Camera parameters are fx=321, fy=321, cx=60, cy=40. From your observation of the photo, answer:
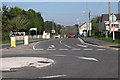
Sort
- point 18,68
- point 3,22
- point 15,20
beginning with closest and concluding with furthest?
point 18,68
point 3,22
point 15,20

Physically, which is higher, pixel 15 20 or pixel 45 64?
pixel 15 20

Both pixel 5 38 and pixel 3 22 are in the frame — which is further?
pixel 3 22

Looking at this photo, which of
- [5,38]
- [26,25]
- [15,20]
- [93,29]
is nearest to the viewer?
[5,38]

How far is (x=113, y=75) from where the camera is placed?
11555 millimetres

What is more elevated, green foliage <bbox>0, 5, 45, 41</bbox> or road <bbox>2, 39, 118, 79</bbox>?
green foliage <bbox>0, 5, 45, 41</bbox>

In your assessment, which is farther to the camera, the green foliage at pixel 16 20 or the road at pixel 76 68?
the green foliage at pixel 16 20

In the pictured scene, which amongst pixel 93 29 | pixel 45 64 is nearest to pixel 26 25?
pixel 93 29

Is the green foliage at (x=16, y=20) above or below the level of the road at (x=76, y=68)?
above

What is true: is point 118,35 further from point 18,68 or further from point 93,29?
point 93,29

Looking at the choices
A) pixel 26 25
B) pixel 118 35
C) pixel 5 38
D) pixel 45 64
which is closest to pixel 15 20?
pixel 26 25

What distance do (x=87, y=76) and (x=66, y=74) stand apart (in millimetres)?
1010

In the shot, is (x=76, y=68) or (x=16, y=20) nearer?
(x=76, y=68)

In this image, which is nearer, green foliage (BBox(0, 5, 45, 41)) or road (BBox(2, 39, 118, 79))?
road (BBox(2, 39, 118, 79))

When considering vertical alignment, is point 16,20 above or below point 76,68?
above
